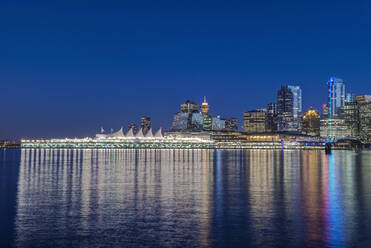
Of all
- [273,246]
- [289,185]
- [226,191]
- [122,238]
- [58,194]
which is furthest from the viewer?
[289,185]

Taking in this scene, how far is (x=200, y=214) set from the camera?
19.8m

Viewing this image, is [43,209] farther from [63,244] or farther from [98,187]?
[98,187]

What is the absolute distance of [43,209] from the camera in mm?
21234

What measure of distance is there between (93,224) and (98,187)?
1296 cm

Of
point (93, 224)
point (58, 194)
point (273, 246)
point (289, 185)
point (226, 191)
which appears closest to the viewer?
point (273, 246)

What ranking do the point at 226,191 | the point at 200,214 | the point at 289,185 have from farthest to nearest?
1. the point at 289,185
2. the point at 226,191
3. the point at 200,214

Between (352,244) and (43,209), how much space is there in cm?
1356

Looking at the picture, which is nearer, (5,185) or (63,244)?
(63,244)

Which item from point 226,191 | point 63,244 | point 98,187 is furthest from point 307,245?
point 98,187

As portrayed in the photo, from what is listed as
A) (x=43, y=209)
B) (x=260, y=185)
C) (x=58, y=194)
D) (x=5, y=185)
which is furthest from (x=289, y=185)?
(x=5, y=185)

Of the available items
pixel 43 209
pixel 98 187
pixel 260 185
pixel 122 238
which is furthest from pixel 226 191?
pixel 122 238

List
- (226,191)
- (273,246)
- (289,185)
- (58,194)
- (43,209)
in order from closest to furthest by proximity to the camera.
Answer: (273,246) → (43,209) → (58,194) → (226,191) → (289,185)

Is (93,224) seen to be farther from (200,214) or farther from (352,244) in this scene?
(352,244)

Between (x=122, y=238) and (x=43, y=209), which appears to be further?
(x=43, y=209)
